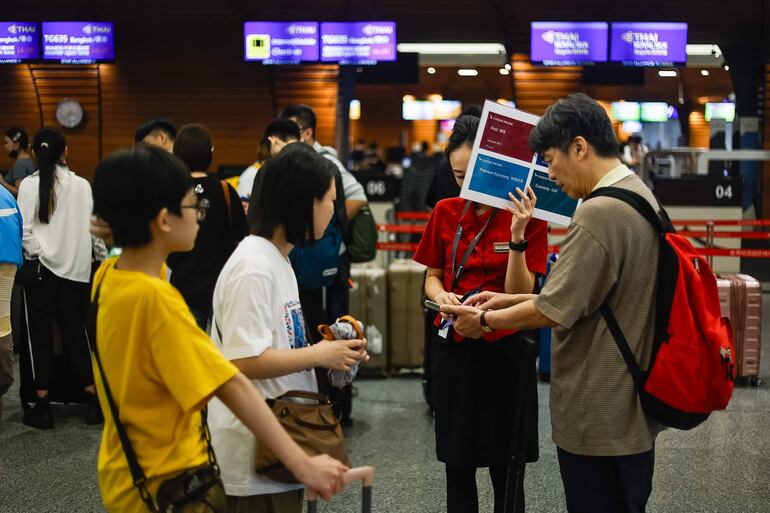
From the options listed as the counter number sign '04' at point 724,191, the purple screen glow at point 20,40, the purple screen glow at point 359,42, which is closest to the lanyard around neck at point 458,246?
the counter number sign '04' at point 724,191

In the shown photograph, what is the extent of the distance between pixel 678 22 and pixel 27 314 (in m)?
12.1

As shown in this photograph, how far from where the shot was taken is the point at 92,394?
526cm

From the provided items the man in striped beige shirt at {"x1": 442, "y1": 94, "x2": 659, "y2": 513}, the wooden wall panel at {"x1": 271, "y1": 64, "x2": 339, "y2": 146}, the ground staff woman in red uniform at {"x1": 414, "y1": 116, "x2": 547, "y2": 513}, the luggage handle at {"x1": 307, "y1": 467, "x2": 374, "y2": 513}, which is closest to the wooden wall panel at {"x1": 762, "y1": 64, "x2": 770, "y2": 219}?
the wooden wall panel at {"x1": 271, "y1": 64, "x2": 339, "y2": 146}

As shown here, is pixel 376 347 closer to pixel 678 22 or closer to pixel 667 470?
pixel 667 470

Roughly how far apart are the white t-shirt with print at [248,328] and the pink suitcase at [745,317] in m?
4.70

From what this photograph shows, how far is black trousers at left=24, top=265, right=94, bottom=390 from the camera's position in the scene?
5.19m

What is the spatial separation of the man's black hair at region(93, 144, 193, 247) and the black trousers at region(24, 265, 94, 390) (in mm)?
3729

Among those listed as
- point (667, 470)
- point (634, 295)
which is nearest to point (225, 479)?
point (634, 295)

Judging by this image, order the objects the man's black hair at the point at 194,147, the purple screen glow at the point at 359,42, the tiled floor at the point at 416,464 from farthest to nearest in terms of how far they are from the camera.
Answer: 1. the purple screen glow at the point at 359,42
2. the man's black hair at the point at 194,147
3. the tiled floor at the point at 416,464

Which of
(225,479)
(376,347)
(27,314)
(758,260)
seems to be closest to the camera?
(225,479)

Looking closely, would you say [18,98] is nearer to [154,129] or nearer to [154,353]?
[154,129]

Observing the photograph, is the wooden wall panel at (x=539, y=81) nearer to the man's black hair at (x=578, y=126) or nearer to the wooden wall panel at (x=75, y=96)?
the wooden wall panel at (x=75, y=96)

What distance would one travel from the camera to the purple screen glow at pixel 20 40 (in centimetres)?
1370

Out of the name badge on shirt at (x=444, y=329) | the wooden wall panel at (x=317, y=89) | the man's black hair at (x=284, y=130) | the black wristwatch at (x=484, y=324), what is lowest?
the name badge on shirt at (x=444, y=329)
